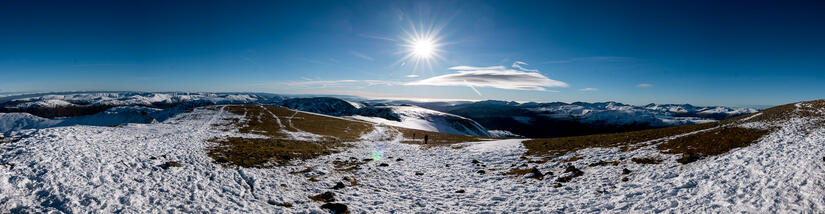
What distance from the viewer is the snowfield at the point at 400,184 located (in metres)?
10.7

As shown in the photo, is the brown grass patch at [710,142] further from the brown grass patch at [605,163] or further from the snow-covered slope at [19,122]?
the snow-covered slope at [19,122]

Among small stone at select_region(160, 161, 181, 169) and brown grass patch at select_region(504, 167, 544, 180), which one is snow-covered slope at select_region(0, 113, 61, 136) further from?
brown grass patch at select_region(504, 167, 544, 180)

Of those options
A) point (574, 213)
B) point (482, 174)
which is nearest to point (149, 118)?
point (482, 174)

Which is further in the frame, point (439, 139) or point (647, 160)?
point (439, 139)

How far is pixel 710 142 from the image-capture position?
18.6 metres

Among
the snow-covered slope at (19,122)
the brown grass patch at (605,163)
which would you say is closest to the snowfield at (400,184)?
the brown grass patch at (605,163)

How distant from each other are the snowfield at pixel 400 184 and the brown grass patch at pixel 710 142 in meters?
0.79

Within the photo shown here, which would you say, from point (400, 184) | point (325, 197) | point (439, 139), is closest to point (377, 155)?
point (400, 184)

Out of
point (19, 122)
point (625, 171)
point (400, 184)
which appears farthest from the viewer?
point (19, 122)

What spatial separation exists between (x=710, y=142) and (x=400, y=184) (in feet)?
69.2

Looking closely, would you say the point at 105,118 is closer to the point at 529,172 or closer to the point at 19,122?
the point at 19,122

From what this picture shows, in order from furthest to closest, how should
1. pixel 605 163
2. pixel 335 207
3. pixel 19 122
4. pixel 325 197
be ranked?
pixel 19 122 < pixel 605 163 < pixel 325 197 < pixel 335 207

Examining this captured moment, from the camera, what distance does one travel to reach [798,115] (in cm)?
2164

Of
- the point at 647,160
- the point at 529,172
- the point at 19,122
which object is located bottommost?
the point at 19,122
